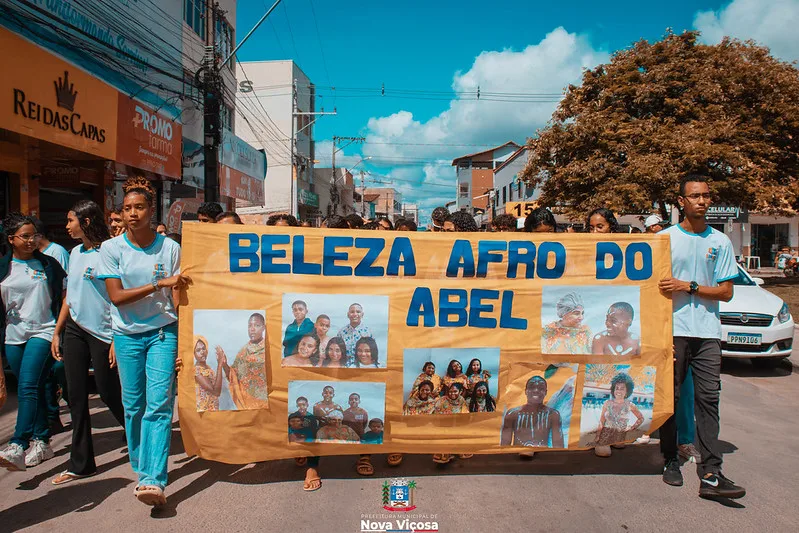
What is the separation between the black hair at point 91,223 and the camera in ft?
13.5

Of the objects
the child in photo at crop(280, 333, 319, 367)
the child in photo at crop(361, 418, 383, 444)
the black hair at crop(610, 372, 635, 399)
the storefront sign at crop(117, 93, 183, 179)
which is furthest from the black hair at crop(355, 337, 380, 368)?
the storefront sign at crop(117, 93, 183, 179)

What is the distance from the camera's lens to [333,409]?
375 centimetres

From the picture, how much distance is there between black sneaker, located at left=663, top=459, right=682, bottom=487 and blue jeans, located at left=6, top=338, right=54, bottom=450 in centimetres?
453

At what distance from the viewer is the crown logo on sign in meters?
8.45

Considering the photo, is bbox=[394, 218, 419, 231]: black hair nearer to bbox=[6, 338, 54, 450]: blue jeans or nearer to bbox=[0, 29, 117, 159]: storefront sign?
bbox=[6, 338, 54, 450]: blue jeans

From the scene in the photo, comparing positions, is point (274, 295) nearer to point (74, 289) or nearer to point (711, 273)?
point (74, 289)

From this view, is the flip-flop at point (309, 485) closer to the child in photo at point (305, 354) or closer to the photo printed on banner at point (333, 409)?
the photo printed on banner at point (333, 409)

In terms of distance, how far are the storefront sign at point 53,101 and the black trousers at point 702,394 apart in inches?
318

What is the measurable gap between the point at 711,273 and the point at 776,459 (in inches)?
68.2

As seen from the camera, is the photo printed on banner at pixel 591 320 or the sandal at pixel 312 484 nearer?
the sandal at pixel 312 484

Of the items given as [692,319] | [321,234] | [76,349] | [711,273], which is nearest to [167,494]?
[76,349]

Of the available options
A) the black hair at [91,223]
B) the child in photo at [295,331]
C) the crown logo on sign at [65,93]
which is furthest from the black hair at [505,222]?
the crown logo on sign at [65,93]

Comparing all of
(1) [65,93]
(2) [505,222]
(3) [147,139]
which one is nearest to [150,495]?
(2) [505,222]

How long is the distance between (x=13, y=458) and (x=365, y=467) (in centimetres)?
227
